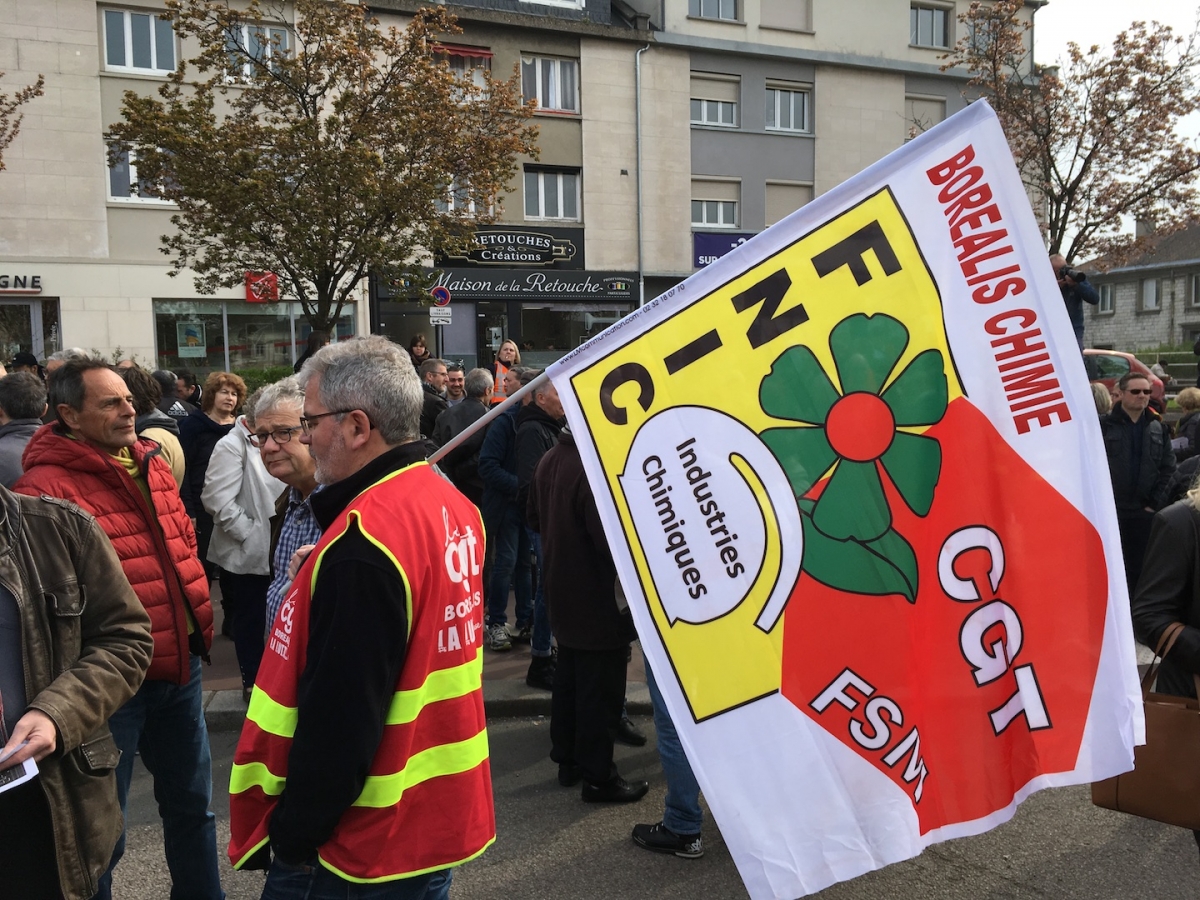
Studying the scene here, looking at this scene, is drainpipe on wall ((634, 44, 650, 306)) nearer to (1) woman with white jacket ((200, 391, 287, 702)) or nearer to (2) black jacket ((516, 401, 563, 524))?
(2) black jacket ((516, 401, 563, 524))

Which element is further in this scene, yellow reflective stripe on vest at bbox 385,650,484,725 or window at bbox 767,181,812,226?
window at bbox 767,181,812,226

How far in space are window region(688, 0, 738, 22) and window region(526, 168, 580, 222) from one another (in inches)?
225

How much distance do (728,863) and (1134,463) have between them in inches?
203

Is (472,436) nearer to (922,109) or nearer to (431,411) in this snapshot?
(431,411)

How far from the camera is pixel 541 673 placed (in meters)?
5.86

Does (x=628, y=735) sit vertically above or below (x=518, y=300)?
below

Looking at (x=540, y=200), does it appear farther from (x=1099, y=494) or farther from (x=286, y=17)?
(x=1099, y=494)

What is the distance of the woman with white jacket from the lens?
5039mm

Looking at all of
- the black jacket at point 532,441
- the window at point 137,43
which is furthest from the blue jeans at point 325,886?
the window at point 137,43

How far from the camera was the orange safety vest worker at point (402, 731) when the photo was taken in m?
2.02

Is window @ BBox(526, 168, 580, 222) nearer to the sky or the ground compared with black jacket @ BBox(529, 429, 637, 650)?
nearer to the sky

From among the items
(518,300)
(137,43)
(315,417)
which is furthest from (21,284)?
(315,417)

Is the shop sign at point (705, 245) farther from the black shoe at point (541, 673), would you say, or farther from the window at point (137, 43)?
the black shoe at point (541, 673)

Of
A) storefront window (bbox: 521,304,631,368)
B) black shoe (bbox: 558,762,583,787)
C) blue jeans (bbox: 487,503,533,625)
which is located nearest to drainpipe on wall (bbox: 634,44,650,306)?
storefront window (bbox: 521,304,631,368)
